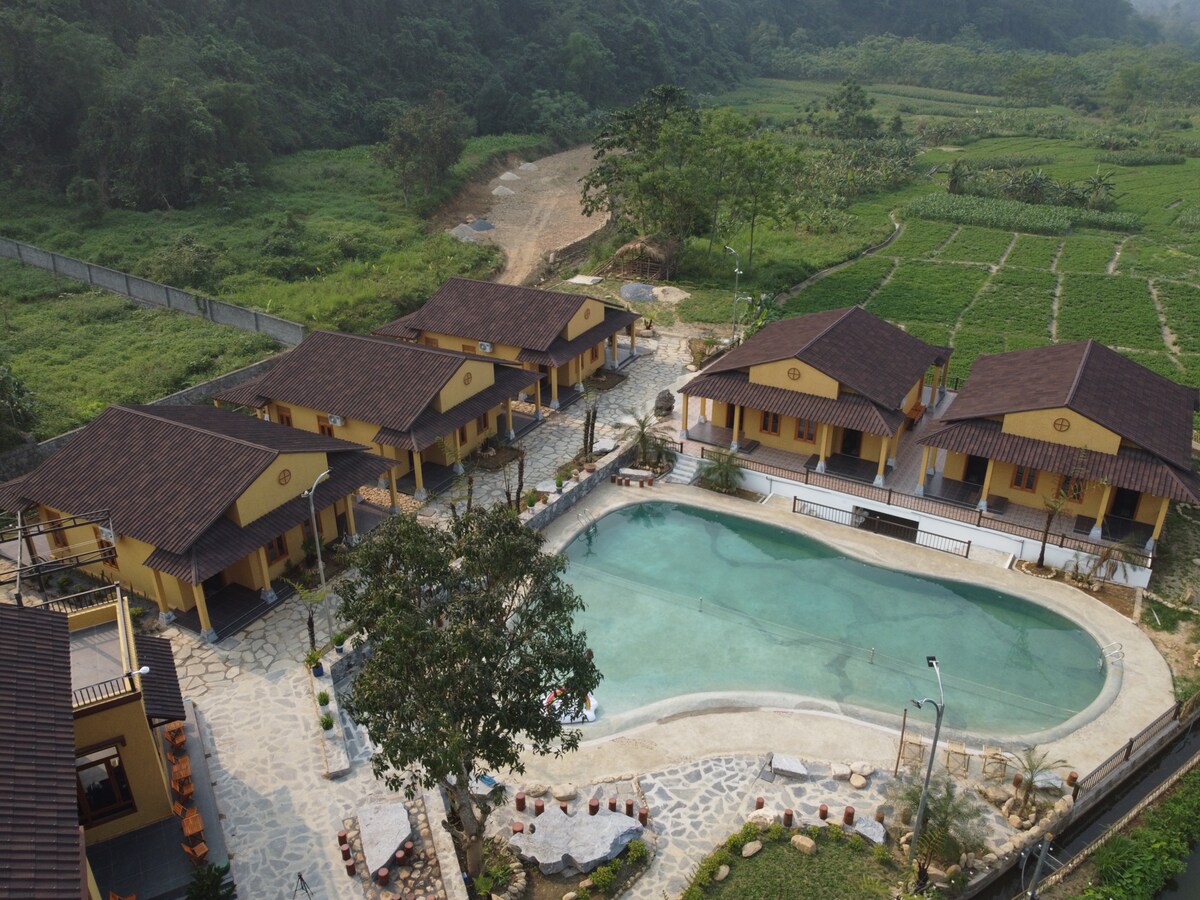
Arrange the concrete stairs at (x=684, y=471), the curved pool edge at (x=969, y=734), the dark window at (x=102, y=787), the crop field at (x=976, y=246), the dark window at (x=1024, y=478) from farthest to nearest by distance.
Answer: the crop field at (x=976, y=246) < the concrete stairs at (x=684, y=471) < the dark window at (x=1024, y=478) < the curved pool edge at (x=969, y=734) < the dark window at (x=102, y=787)

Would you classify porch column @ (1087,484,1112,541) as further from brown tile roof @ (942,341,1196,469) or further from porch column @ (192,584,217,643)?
porch column @ (192,584,217,643)

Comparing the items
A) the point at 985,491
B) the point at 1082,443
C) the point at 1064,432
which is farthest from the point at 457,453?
the point at 1082,443

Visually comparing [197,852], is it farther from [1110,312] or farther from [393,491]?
[1110,312]

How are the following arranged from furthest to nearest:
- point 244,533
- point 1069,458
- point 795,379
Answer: point 795,379
point 1069,458
point 244,533

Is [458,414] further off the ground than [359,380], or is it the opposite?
[359,380]

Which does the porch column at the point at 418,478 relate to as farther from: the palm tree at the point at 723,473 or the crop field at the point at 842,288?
the crop field at the point at 842,288

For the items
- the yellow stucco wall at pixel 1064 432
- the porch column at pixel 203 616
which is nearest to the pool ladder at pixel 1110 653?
the yellow stucco wall at pixel 1064 432

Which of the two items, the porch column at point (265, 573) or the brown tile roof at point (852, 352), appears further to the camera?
the brown tile roof at point (852, 352)
